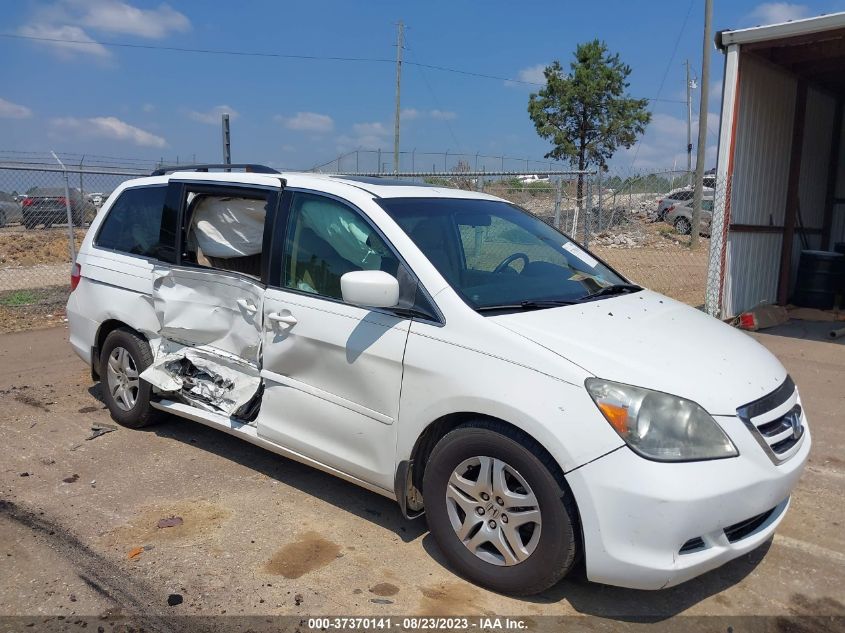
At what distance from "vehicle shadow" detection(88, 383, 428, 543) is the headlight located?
142 cm

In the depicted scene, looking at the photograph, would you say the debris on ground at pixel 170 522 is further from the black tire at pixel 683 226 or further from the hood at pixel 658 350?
the black tire at pixel 683 226

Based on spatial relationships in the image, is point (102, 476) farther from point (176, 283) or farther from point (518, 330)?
point (518, 330)

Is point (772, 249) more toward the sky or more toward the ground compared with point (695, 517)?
more toward the sky

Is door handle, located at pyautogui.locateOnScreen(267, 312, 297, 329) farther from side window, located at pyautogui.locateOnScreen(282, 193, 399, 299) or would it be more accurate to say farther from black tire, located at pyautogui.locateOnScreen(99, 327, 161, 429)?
black tire, located at pyautogui.locateOnScreen(99, 327, 161, 429)

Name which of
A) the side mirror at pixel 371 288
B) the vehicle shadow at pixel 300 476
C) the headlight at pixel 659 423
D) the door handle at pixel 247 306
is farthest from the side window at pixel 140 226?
the headlight at pixel 659 423

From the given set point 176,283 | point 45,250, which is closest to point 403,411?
point 176,283

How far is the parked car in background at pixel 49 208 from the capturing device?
13352mm

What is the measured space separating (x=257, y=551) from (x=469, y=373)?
145 centimetres

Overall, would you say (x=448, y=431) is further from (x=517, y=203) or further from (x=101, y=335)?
(x=517, y=203)

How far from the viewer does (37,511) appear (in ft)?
12.7

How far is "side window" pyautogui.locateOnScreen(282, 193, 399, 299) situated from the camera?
365 cm

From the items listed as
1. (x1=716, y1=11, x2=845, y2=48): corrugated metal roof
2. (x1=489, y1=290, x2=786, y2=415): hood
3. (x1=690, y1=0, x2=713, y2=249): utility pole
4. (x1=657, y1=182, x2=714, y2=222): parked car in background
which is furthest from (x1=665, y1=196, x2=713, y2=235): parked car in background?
(x1=489, y1=290, x2=786, y2=415): hood

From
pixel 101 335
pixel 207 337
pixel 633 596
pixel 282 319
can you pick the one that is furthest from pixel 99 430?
pixel 633 596

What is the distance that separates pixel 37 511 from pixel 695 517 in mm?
3449
